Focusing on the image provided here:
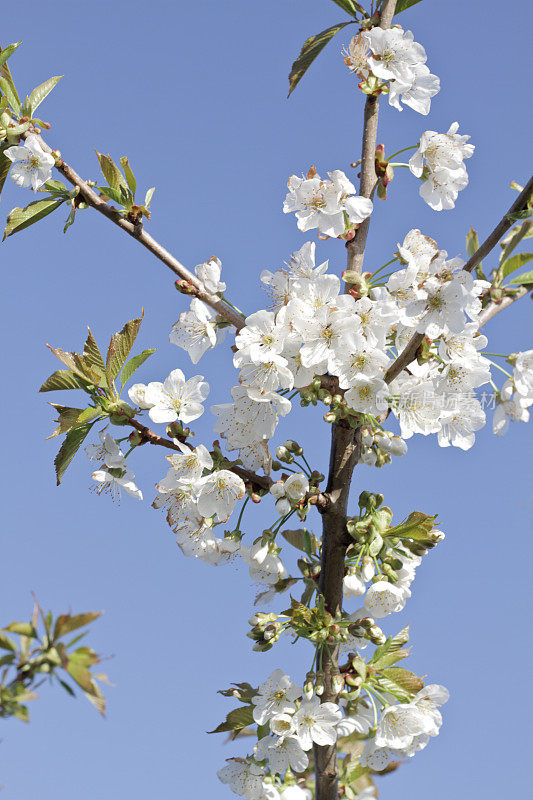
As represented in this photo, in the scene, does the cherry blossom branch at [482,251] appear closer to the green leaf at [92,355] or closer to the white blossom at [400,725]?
the green leaf at [92,355]

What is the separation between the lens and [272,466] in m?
2.66

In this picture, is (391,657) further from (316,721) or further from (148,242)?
(148,242)

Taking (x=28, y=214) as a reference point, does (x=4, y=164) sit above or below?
above

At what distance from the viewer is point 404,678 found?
2652 millimetres

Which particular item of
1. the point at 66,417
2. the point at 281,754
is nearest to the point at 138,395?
the point at 66,417

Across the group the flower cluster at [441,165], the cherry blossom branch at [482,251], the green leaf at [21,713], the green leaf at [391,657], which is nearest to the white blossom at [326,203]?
the flower cluster at [441,165]

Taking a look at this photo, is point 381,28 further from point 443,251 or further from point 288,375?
point 288,375

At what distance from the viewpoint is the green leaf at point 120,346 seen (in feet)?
8.26

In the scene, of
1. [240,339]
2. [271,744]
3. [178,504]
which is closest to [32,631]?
[240,339]

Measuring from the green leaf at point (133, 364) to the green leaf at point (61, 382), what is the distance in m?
0.14

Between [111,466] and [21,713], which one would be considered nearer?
[21,713]

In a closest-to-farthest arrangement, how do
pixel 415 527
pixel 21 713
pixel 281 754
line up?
1. pixel 21 713
2. pixel 415 527
3. pixel 281 754

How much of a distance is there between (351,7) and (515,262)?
114 centimetres

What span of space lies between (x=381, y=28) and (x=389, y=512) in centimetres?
169
